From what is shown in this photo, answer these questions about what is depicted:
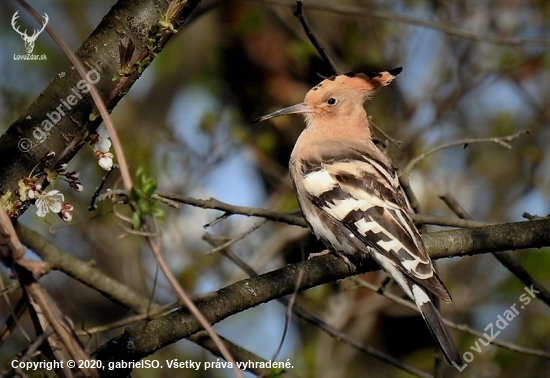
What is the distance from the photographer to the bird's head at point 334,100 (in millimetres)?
3693

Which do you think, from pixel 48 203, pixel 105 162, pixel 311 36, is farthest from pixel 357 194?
pixel 48 203

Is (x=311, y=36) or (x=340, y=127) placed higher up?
(x=311, y=36)

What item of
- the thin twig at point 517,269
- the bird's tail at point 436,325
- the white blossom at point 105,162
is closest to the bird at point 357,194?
the bird's tail at point 436,325

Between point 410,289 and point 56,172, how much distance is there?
144 cm

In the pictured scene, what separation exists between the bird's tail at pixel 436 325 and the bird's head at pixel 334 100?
1.20 metres

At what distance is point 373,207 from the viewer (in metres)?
3.05

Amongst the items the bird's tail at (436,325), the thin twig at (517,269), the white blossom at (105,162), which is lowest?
the thin twig at (517,269)

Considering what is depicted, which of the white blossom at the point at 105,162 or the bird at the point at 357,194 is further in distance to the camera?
the bird at the point at 357,194

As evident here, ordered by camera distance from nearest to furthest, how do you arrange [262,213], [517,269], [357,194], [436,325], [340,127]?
[436,325]
[262,213]
[517,269]
[357,194]
[340,127]

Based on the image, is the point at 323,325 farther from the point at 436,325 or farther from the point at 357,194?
the point at 357,194

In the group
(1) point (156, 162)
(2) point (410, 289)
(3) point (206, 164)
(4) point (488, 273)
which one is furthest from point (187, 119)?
(2) point (410, 289)

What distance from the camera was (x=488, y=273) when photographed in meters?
5.29

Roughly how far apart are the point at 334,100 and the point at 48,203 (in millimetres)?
2066

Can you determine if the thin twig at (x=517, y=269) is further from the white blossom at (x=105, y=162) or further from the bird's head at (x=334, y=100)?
the white blossom at (x=105, y=162)
